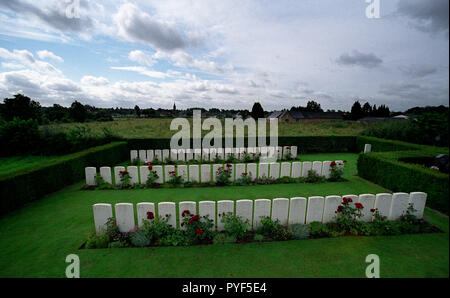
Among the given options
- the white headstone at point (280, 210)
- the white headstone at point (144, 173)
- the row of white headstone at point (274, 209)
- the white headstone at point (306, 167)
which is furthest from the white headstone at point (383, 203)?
the white headstone at point (144, 173)

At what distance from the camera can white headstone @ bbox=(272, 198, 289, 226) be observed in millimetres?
5484

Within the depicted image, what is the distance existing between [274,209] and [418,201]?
420 cm

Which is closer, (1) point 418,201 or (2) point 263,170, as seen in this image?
(1) point 418,201

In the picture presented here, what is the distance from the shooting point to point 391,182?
27.9 ft

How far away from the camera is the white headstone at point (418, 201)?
576cm

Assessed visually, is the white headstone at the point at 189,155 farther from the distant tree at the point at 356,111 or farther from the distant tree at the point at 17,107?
the distant tree at the point at 356,111

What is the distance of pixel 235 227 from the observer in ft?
16.7

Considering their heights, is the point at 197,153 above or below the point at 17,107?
below

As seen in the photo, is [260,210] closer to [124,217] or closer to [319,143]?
[124,217]

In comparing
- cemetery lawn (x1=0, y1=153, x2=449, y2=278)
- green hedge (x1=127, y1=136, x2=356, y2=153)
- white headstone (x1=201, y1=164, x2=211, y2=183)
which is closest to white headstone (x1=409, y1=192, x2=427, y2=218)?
cemetery lawn (x1=0, y1=153, x2=449, y2=278)

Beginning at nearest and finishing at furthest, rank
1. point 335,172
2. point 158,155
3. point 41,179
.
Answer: point 41,179 → point 335,172 → point 158,155

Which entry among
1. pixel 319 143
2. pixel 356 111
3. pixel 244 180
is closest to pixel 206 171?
pixel 244 180
